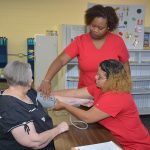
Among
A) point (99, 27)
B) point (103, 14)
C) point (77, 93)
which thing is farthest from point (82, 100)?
point (103, 14)

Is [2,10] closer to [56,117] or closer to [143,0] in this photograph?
[143,0]

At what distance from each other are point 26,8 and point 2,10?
53 cm

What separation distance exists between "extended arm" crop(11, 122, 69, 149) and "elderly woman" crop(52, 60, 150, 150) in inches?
10.5

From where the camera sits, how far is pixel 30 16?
5.91 m

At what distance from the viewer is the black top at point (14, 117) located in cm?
146

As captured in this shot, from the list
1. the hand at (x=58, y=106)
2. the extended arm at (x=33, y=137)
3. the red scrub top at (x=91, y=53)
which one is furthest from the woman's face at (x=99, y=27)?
the extended arm at (x=33, y=137)

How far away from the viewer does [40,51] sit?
502 centimetres

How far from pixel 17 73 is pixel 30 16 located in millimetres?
4632

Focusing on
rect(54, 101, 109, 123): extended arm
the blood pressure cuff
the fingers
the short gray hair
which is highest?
the short gray hair

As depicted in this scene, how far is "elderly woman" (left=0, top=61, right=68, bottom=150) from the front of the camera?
1.46 meters

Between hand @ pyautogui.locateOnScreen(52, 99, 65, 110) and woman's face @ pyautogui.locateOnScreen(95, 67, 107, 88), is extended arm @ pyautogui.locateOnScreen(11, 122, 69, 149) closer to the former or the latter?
hand @ pyautogui.locateOnScreen(52, 99, 65, 110)

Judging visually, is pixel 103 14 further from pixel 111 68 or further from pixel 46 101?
pixel 46 101

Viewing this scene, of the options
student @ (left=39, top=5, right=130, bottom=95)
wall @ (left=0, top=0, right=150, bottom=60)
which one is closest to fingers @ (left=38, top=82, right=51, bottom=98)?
student @ (left=39, top=5, right=130, bottom=95)

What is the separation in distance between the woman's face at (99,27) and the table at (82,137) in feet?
2.55
